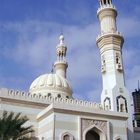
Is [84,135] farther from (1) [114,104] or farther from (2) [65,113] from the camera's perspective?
(1) [114,104]

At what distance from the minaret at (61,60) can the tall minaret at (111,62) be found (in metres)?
7.76

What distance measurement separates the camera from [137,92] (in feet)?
225

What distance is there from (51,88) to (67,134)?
8.92 meters

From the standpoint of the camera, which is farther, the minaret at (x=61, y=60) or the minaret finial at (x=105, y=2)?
the minaret at (x=61, y=60)

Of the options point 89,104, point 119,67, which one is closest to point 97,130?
point 89,104

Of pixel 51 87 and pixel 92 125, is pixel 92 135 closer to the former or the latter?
pixel 92 125

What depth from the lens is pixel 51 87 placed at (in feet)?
81.6

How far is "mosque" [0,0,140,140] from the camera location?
54.4 ft

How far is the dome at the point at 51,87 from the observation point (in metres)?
24.8

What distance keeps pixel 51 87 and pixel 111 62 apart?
5.81 m

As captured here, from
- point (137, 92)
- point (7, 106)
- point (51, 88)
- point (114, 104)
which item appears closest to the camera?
point (7, 106)

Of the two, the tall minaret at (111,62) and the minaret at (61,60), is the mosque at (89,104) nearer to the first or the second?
the tall minaret at (111,62)

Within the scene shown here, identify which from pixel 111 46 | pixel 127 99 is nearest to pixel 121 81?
pixel 127 99

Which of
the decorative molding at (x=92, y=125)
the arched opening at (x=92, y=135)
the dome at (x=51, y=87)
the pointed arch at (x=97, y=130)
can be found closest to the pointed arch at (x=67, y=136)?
the decorative molding at (x=92, y=125)
